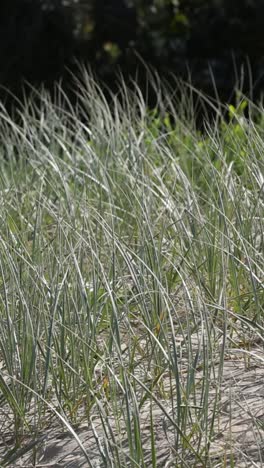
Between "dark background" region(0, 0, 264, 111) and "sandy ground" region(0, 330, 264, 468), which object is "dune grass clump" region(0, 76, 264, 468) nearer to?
"sandy ground" region(0, 330, 264, 468)

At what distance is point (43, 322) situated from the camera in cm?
218

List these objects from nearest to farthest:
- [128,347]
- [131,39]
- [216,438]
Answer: [216,438], [128,347], [131,39]

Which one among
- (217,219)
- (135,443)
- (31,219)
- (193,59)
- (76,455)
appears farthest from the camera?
(193,59)

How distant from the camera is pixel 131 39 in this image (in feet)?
24.4

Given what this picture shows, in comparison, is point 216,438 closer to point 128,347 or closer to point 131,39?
point 128,347

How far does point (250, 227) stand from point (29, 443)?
94 centimetres

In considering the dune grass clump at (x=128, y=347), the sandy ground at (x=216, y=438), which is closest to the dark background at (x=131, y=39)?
the dune grass clump at (x=128, y=347)

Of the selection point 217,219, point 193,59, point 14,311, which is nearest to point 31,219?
point 217,219

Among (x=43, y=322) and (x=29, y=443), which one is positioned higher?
(x=43, y=322)

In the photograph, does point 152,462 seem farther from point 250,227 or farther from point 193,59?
point 193,59

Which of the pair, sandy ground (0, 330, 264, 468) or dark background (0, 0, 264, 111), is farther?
dark background (0, 0, 264, 111)

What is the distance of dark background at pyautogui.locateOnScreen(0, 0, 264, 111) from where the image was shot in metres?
7.23

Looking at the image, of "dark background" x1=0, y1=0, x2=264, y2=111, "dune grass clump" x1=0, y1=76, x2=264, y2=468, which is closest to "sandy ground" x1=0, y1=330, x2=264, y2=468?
"dune grass clump" x1=0, y1=76, x2=264, y2=468

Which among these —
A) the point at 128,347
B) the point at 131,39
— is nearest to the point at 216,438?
the point at 128,347
